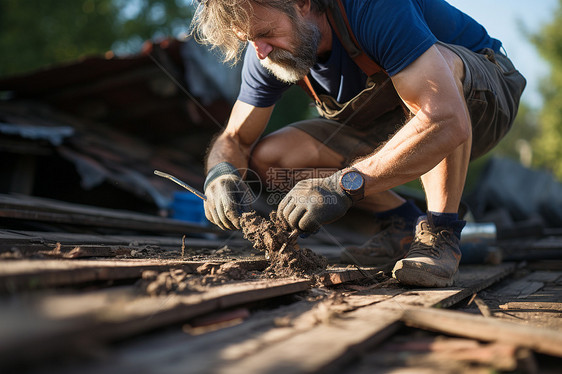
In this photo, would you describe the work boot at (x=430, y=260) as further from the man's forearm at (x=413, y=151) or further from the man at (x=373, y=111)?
the man's forearm at (x=413, y=151)

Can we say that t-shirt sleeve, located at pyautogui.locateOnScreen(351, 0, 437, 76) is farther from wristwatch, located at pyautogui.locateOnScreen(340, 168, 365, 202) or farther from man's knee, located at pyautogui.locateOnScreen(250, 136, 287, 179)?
man's knee, located at pyautogui.locateOnScreen(250, 136, 287, 179)

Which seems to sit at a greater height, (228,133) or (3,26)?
(3,26)

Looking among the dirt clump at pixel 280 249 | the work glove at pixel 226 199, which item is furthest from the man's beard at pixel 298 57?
the dirt clump at pixel 280 249

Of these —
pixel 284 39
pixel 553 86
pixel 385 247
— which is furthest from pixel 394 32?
pixel 553 86

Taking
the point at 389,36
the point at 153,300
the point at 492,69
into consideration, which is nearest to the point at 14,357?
the point at 153,300

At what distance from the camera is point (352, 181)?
80.2 inches

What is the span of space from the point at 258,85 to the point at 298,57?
403 millimetres

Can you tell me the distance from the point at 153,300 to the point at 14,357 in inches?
19.2

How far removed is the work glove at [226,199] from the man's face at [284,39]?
26.9 inches

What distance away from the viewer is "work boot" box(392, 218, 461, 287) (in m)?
1.98

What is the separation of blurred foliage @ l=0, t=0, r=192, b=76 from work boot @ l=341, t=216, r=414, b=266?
586 inches

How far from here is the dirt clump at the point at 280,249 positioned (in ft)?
6.38

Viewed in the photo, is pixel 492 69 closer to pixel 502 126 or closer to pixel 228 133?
pixel 502 126

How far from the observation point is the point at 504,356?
3.41 feet
